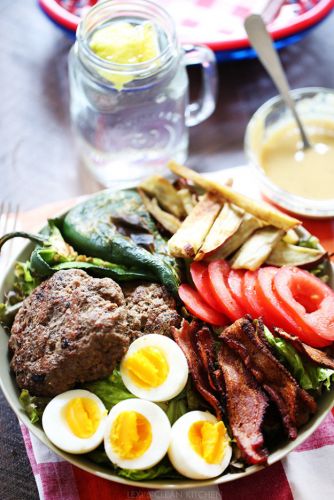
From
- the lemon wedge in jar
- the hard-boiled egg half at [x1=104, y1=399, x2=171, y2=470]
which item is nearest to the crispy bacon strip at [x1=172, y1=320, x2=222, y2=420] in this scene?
the hard-boiled egg half at [x1=104, y1=399, x2=171, y2=470]

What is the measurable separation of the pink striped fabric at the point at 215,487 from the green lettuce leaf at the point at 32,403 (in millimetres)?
146

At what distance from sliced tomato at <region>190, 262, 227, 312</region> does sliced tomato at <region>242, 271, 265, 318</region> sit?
0.30ft

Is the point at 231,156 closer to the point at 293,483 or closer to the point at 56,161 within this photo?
the point at 56,161

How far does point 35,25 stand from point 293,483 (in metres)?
2.43

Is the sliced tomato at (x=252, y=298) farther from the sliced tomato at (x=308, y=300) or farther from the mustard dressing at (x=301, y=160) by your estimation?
the mustard dressing at (x=301, y=160)

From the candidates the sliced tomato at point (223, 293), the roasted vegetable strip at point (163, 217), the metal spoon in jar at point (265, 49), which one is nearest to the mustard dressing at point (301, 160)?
the metal spoon in jar at point (265, 49)

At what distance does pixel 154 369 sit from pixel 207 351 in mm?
182

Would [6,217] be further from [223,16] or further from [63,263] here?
[223,16]

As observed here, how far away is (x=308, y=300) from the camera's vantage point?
2.19m

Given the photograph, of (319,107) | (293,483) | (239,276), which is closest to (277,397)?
(293,483)

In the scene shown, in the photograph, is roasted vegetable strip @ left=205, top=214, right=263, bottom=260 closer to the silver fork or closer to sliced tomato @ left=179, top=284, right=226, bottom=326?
sliced tomato @ left=179, top=284, right=226, bottom=326

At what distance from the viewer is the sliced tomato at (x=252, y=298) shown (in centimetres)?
209

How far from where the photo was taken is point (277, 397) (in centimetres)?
193

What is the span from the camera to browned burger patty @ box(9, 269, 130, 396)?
1.90 meters
